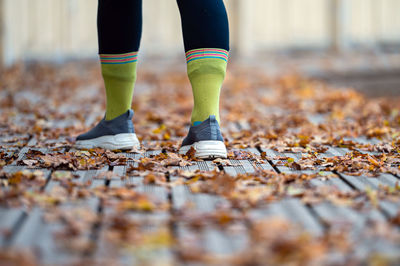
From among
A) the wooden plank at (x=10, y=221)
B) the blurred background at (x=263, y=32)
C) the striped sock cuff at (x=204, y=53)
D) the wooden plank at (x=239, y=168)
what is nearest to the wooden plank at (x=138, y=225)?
the wooden plank at (x=10, y=221)

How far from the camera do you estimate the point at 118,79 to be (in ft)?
7.75

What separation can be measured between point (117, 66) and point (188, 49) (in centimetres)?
40

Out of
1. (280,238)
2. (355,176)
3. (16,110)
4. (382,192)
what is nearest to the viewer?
(280,238)

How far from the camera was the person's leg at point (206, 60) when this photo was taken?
2051 mm

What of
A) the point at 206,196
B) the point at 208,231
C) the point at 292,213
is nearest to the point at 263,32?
the point at 206,196

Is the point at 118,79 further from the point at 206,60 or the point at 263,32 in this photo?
the point at 263,32

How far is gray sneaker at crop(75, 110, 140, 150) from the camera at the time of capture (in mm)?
2322

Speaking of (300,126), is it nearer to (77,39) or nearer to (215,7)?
(215,7)

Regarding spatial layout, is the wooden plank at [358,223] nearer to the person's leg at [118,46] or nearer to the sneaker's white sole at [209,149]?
the sneaker's white sole at [209,149]

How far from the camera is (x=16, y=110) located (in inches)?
147

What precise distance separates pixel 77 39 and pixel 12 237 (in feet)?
23.7

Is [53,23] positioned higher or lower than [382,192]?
higher

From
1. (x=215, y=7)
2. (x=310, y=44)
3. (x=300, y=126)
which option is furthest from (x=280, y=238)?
(x=310, y=44)

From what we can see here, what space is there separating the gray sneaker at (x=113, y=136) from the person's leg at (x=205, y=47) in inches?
14.3
